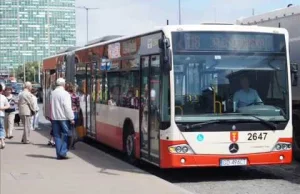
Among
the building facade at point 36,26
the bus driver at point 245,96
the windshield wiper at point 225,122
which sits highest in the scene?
the building facade at point 36,26

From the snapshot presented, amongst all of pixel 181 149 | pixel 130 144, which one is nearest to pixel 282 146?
pixel 181 149

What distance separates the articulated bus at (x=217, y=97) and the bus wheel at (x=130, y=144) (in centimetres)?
107

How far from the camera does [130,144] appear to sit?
13.0 meters

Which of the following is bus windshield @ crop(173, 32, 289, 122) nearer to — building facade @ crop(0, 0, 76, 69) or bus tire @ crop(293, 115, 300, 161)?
bus tire @ crop(293, 115, 300, 161)

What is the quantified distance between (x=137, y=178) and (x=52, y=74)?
14.4 metres

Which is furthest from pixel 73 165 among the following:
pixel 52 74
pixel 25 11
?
pixel 25 11

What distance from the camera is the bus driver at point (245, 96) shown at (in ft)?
35.6

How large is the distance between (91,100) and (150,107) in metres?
5.61

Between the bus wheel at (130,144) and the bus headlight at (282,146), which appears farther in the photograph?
the bus wheel at (130,144)

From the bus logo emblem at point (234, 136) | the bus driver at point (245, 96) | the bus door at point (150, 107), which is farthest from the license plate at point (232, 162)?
the bus door at point (150, 107)

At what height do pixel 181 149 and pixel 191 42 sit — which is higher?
pixel 191 42

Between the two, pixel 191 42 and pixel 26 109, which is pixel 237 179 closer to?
pixel 191 42

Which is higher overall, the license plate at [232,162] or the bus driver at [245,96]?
the bus driver at [245,96]

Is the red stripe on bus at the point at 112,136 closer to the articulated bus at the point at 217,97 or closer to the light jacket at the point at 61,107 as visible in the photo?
the articulated bus at the point at 217,97
